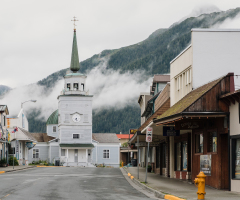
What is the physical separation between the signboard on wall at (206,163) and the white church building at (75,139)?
6423cm

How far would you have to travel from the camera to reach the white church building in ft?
280

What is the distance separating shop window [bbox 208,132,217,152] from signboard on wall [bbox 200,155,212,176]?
0.38 meters

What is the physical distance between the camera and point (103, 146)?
91.9 metres

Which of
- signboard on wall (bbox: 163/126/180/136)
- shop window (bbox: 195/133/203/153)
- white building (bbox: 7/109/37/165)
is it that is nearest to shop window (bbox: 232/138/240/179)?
shop window (bbox: 195/133/203/153)

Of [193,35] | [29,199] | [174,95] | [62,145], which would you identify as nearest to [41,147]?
[62,145]

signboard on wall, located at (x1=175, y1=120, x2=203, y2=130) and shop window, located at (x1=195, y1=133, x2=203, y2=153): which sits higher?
signboard on wall, located at (x1=175, y1=120, x2=203, y2=130)

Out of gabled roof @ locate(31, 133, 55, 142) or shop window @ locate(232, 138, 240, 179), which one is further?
gabled roof @ locate(31, 133, 55, 142)

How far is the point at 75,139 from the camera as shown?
284ft

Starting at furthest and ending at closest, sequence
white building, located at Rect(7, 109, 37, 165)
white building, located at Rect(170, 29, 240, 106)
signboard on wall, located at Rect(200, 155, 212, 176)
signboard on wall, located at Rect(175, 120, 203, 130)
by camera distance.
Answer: white building, located at Rect(7, 109, 37, 165)
white building, located at Rect(170, 29, 240, 106)
signboard on wall, located at Rect(175, 120, 203, 130)
signboard on wall, located at Rect(200, 155, 212, 176)

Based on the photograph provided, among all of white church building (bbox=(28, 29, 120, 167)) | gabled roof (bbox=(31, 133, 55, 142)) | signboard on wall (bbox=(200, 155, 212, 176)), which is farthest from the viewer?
gabled roof (bbox=(31, 133, 55, 142))

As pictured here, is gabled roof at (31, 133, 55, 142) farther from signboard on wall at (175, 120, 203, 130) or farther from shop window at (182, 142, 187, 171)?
signboard on wall at (175, 120, 203, 130)

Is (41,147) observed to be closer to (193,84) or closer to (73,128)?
(73,128)

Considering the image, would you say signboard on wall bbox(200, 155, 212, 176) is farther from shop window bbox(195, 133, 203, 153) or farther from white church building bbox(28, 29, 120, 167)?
white church building bbox(28, 29, 120, 167)

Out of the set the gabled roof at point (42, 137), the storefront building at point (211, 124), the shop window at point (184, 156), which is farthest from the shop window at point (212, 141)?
the gabled roof at point (42, 137)
